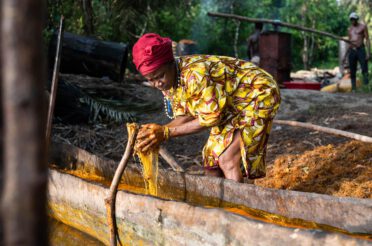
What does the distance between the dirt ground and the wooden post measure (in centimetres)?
355

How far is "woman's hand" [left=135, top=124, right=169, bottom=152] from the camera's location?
315cm

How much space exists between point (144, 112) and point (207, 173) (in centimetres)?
360

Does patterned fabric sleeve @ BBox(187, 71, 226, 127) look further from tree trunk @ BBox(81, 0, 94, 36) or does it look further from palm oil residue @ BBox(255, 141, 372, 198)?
tree trunk @ BBox(81, 0, 94, 36)

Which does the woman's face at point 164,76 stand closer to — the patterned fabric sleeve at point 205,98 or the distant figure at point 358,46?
the patterned fabric sleeve at point 205,98

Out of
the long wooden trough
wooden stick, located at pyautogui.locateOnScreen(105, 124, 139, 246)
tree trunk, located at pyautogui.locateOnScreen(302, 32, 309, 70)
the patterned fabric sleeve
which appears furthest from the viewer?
tree trunk, located at pyautogui.locateOnScreen(302, 32, 309, 70)

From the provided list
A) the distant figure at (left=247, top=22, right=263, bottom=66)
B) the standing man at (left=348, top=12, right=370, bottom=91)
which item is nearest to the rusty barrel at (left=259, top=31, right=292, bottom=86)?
the distant figure at (left=247, top=22, right=263, bottom=66)

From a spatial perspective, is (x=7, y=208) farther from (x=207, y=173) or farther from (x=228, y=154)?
(x=207, y=173)

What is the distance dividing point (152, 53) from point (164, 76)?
0.20 metres

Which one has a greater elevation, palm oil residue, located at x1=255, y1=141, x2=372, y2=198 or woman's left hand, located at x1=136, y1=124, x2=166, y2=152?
woman's left hand, located at x1=136, y1=124, x2=166, y2=152

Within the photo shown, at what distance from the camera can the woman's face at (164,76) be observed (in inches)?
123

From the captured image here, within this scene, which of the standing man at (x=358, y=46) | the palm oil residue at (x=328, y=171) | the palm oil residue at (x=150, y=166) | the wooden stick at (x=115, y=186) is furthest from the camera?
the standing man at (x=358, y=46)

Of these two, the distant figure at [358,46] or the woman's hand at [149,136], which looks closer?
the woman's hand at [149,136]

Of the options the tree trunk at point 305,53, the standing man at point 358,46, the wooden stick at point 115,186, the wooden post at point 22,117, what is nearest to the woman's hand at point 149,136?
the wooden stick at point 115,186

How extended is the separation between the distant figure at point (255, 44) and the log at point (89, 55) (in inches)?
167
